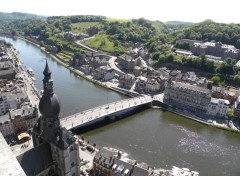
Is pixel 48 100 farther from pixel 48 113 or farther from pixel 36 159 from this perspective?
pixel 36 159

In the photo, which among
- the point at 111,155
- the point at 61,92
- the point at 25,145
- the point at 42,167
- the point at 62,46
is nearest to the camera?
the point at 42,167

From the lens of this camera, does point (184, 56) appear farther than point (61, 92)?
Yes

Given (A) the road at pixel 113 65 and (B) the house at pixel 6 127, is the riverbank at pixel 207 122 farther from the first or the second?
(B) the house at pixel 6 127

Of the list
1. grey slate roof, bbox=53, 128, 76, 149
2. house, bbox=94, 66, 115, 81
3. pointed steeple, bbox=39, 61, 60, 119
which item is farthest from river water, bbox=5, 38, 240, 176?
pointed steeple, bbox=39, 61, 60, 119

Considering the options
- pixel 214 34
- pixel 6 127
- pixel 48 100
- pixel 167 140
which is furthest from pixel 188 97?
pixel 214 34

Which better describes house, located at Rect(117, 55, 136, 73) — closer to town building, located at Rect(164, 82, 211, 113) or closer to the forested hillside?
town building, located at Rect(164, 82, 211, 113)

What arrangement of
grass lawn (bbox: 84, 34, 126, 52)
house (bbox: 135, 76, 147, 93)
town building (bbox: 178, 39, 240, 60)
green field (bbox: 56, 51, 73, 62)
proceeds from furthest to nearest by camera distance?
grass lawn (bbox: 84, 34, 126, 52) < green field (bbox: 56, 51, 73, 62) < town building (bbox: 178, 39, 240, 60) < house (bbox: 135, 76, 147, 93)

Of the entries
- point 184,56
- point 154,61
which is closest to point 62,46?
point 154,61

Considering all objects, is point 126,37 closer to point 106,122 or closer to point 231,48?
point 231,48
